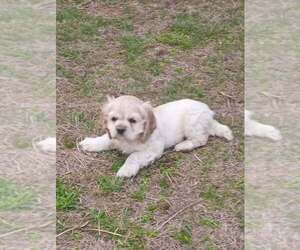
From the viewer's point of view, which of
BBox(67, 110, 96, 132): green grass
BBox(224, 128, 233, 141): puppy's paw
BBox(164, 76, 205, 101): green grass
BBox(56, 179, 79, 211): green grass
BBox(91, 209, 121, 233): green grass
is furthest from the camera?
BBox(164, 76, 205, 101): green grass

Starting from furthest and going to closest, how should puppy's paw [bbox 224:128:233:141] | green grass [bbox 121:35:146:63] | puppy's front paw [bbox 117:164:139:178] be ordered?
green grass [bbox 121:35:146:63]
puppy's paw [bbox 224:128:233:141]
puppy's front paw [bbox 117:164:139:178]

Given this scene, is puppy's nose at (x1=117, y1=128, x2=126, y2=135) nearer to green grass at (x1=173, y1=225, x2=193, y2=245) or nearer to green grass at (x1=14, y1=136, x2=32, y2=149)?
green grass at (x1=14, y1=136, x2=32, y2=149)

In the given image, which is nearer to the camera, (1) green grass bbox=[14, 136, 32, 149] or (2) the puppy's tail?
(1) green grass bbox=[14, 136, 32, 149]

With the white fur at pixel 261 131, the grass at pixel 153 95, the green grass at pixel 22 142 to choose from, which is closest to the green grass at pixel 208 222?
the grass at pixel 153 95

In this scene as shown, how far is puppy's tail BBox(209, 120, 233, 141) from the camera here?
4.29 metres

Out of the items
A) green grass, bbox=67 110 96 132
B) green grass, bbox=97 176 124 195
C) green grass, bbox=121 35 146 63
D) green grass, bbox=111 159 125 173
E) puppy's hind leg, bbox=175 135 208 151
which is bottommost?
green grass, bbox=97 176 124 195

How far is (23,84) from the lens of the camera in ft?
16.0

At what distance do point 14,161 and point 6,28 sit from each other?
81.9 inches

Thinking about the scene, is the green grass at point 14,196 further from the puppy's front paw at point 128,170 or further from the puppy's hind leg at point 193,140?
the puppy's hind leg at point 193,140

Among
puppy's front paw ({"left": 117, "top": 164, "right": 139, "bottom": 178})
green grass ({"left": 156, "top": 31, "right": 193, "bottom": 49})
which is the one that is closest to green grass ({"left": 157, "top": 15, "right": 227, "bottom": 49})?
green grass ({"left": 156, "top": 31, "right": 193, "bottom": 49})

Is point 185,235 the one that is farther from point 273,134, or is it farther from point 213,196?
point 273,134

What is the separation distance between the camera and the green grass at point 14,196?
3.57m

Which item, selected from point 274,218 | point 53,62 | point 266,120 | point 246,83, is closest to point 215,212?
point 274,218

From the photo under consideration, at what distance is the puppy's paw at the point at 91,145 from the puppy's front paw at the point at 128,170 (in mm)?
300
